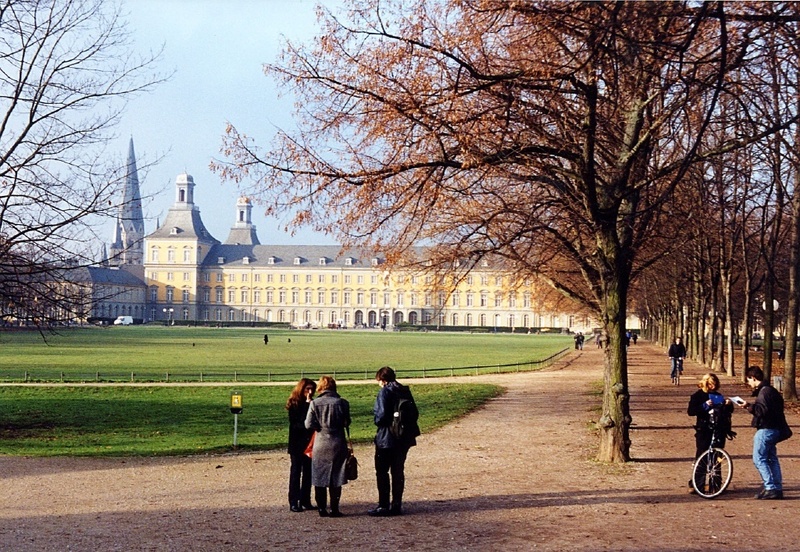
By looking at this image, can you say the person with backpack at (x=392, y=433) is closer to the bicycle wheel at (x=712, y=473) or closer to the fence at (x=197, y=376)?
the bicycle wheel at (x=712, y=473)

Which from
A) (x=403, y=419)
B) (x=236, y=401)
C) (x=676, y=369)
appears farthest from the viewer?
(x=676, y=369)

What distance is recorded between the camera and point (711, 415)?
10695 millimetres

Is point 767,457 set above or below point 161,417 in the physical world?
above

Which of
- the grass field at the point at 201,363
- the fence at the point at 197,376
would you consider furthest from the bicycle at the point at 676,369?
the grass field at the point at 201,363

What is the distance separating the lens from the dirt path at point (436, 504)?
28.2ft

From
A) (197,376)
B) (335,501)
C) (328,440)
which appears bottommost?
(197,376)

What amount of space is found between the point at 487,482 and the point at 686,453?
412 centimetres

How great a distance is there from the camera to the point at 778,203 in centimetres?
2580

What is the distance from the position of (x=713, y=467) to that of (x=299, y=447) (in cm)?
446

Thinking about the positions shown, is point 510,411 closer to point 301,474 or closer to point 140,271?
point 301,474

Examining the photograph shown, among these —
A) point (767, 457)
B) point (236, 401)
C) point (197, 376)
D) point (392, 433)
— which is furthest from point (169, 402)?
point (767, 457)

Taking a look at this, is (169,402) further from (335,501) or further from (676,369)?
(335,501)

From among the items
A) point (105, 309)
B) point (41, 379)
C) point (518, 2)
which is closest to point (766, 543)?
Result: point (518, 2)

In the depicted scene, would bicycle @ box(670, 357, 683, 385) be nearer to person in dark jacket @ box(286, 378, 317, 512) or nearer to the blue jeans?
the blue jeans
